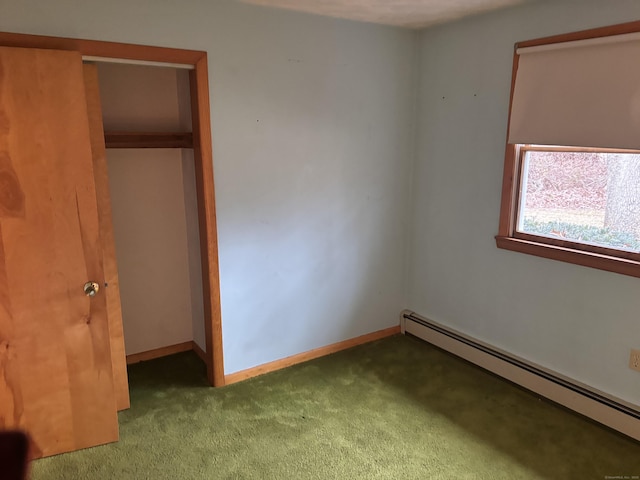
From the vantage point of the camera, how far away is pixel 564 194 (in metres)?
2.79

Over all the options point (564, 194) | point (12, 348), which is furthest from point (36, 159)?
point (564, 194)

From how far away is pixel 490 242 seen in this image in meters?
3.16

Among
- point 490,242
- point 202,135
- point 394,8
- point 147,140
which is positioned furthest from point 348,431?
point 394,8

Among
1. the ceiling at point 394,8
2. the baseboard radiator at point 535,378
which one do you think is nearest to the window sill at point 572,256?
the baseboard radiator at point 535,378

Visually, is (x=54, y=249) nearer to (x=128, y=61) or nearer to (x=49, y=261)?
(x=49, y=261)

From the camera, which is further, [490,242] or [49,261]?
[490,242]

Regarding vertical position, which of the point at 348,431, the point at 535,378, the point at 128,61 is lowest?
the point at 348,431

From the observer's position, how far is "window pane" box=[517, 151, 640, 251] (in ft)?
8.26

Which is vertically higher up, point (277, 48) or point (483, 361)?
point (277, 48)

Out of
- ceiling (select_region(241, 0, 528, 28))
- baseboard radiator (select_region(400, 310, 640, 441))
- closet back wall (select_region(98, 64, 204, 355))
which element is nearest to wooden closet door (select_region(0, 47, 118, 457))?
closet back wall (select_region(98, 64, 204, 355))

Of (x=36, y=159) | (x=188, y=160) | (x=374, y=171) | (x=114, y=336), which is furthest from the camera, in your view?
(x=374, y=171)

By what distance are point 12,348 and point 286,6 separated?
2.32 meters

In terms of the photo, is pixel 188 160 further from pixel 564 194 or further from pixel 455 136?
pixel 564 194

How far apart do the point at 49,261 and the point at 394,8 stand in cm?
234
